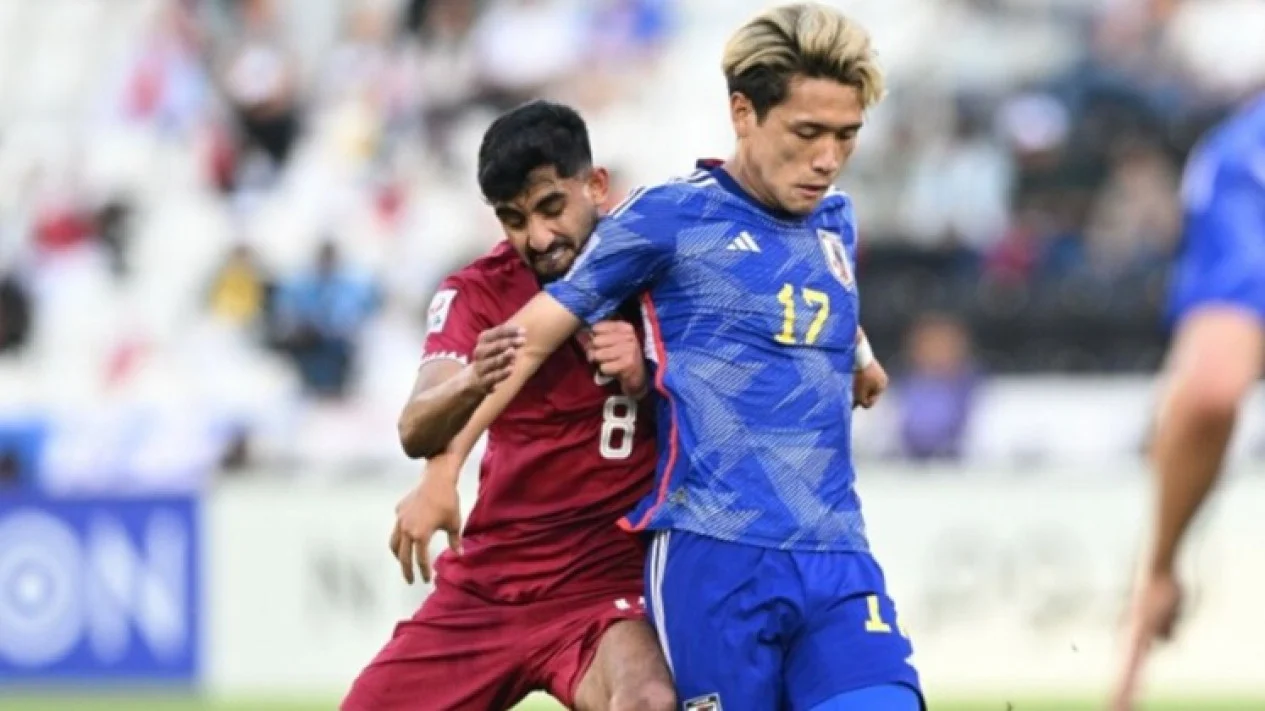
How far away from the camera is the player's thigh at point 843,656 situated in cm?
571

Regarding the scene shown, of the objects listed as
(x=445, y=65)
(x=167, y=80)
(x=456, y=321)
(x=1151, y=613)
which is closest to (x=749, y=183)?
(x=456, y=321)

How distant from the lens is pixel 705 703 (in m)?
5.80

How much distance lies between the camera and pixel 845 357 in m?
Answer: 6.04

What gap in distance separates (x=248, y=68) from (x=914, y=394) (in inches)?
251

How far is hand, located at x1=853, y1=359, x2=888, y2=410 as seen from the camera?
6398mm

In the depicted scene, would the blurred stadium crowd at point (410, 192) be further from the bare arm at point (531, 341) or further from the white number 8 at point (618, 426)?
the bare arm at point (531, 341)

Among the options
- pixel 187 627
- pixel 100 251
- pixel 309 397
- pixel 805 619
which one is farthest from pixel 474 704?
pixel 100 251

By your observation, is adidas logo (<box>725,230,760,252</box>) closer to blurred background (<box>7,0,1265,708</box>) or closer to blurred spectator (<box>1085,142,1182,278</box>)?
blurred background (<box>7,0,1265,708</box>)

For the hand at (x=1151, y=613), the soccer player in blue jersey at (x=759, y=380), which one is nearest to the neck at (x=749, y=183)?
the soccer player in blue jersey at (x=759, y=380)

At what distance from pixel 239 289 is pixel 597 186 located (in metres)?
11.2

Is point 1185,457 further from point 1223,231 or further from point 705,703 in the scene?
point 705,703

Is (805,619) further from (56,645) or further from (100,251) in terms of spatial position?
(100,251)

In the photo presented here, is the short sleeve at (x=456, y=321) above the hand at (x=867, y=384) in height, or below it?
above

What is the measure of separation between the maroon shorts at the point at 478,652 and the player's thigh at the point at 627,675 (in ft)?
0.30
